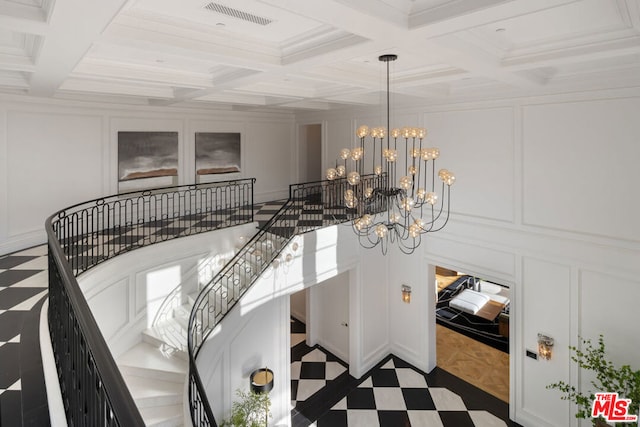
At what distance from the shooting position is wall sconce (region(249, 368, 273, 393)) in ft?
19.4

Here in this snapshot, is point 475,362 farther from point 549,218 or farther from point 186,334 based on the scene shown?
point 186,334

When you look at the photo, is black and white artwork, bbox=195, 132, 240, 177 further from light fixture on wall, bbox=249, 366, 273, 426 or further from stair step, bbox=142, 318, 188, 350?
light fixture on wall, bbox=249, 366, 273, 426

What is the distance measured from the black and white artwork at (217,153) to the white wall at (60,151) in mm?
191

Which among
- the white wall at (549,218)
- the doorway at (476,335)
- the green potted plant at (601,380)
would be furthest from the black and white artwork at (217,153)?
the green potted plant at (601,380)

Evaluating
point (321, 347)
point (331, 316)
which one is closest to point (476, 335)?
point (331, 316)

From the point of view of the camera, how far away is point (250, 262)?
6750mm

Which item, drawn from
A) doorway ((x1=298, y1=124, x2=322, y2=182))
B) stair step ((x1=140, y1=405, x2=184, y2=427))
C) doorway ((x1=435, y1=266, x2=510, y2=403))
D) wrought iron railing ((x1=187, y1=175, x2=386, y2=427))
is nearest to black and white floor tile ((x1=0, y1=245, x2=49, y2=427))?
wrought iron railing ((x1=187, y1=175, x2=386, y2=427))

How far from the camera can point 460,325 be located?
10.0 m

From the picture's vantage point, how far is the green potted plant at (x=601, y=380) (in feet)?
15.7

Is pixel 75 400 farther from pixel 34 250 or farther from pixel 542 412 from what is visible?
pixel 542 412

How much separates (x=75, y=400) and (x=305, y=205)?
306 inches

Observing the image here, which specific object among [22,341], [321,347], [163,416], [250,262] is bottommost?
[321,347]

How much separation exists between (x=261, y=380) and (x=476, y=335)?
6.22 m

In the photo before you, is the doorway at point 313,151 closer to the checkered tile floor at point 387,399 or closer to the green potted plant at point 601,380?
the checkered tile floor at point 387,399
